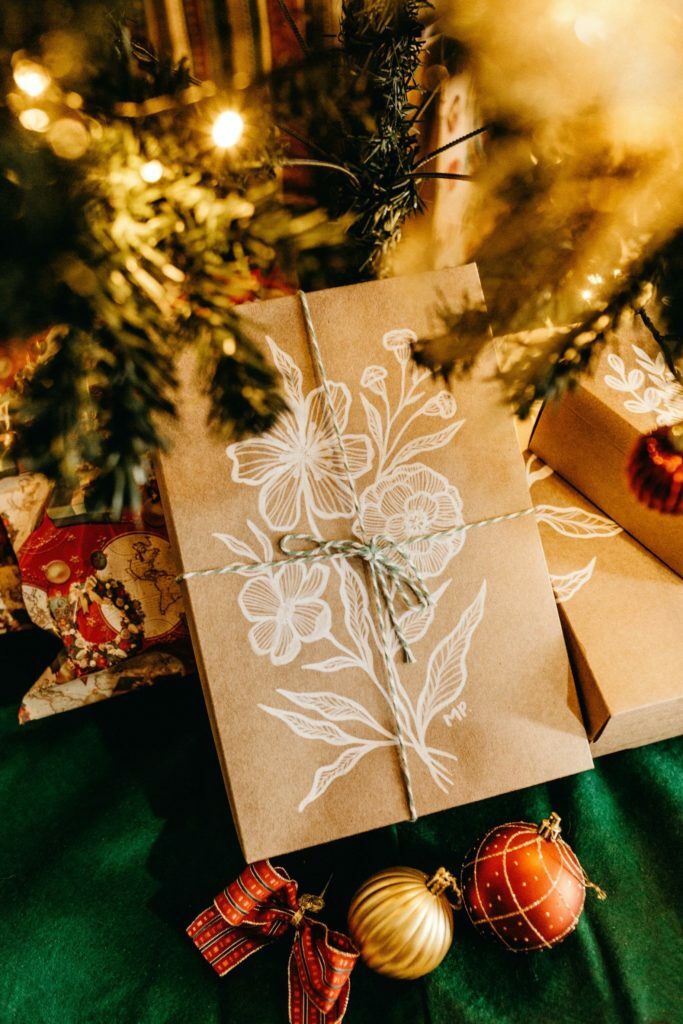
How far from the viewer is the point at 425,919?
2.02ft

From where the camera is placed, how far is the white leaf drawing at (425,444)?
681 millimetres

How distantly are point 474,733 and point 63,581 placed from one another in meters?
0.49

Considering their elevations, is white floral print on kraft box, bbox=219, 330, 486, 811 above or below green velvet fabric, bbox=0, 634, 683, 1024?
above

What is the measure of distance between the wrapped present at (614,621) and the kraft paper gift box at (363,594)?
3cm

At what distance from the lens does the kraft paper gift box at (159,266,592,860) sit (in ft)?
2.11

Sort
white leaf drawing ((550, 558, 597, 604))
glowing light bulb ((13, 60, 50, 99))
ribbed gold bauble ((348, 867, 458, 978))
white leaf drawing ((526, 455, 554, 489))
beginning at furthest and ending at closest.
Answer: white leaf drawing ((526, 455, 554, 489))
white leaf drawing ((550, 558, 597, 604))
ribbed gold bauble ((348, 867, 458, 978))
glowing light bulb ((13, 60, 50, 99))

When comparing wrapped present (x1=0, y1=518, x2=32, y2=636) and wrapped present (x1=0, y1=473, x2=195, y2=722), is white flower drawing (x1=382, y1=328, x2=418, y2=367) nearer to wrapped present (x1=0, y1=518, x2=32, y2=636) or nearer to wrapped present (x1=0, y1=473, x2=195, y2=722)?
wrapped present (x1=0, y1=473, x2=195, y2=722)

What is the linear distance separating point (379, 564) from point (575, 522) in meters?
0.28

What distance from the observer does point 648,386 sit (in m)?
0.72

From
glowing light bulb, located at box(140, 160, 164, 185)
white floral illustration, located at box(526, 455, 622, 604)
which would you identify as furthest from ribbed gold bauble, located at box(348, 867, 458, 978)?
glowing light bulb, located at box(140, 160, 164, 185)

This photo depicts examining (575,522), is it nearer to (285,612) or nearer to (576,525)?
(576,525)

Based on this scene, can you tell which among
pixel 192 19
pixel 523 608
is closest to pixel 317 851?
pixel 523 608

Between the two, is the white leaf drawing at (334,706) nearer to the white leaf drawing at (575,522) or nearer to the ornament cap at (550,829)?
the ornament cap at (550,829)

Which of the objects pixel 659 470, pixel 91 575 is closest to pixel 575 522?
pixel 659 470
